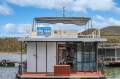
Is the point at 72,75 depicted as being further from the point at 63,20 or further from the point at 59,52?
the point at 63,20

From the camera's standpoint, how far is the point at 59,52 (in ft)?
103

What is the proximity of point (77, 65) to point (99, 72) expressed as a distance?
5.86 feet

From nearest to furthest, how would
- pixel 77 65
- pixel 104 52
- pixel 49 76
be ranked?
pixel 49 76
pixel 77 65
pixel 104 52

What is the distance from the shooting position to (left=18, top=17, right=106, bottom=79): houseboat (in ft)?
101

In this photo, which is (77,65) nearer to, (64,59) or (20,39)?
(64,59)

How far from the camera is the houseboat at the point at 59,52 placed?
101ft

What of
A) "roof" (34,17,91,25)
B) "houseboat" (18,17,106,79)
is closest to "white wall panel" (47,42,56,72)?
"houseboat" (18,17,106,79)

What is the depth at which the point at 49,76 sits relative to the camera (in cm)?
2922

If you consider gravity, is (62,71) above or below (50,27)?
below

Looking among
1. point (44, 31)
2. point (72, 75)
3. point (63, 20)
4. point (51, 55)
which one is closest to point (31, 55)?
point (51, 55)

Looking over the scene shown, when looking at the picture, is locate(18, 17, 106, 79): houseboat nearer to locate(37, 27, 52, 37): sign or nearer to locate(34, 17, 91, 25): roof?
locate(37, 27, 52, 37): sign

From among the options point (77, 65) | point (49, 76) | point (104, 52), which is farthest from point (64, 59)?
point (104, 52)

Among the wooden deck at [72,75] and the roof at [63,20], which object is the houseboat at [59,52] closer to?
the wooden deck at [72,75]

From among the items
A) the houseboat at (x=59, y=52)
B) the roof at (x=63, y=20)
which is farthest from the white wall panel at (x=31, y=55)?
the roof at (x=63, y=20)
